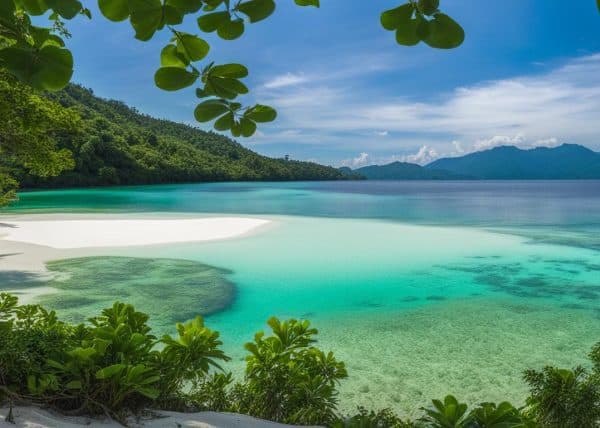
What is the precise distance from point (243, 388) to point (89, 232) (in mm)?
15280

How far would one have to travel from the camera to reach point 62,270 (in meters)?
10.0

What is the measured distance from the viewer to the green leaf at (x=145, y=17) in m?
0.84

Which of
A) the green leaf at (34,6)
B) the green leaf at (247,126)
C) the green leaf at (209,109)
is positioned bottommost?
the green leaf at (247,126)

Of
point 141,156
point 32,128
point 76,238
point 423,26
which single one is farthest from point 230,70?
point 141,156

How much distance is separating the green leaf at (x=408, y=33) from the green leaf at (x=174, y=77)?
49 cm

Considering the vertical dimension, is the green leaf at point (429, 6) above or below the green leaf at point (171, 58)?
above

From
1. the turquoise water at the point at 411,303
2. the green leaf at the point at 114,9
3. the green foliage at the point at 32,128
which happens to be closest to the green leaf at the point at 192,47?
the green leaf at the point at 114,9

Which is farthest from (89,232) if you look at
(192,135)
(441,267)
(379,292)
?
(192,135)

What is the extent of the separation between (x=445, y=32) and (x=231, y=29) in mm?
492

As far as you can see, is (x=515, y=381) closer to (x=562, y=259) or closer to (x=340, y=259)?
(x=340, y=259)

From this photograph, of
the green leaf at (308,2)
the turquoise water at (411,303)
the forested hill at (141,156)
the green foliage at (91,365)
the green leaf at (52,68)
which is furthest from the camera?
the forested hill at (141,156)

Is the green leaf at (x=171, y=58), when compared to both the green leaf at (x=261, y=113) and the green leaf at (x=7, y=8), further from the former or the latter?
the green leaf at (x=7, y=8)

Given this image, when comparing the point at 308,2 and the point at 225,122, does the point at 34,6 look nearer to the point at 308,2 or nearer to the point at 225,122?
the point at 225,122

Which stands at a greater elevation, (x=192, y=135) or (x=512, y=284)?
(x=192, y=135)
